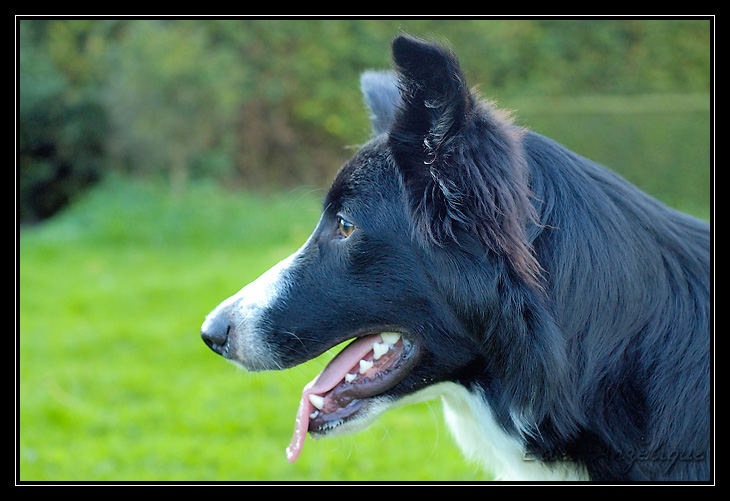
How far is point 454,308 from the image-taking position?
2.12 meters

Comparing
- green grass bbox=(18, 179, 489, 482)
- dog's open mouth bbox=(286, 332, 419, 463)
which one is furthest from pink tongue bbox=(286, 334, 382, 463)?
green grass bbox=(18, 179, 489, 482)

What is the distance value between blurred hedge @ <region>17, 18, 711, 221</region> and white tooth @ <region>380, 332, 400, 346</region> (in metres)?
8.49

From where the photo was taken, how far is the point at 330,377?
2.31 meters

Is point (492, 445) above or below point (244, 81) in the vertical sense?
below

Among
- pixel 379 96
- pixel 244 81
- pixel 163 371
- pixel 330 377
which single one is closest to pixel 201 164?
pixel 244 81

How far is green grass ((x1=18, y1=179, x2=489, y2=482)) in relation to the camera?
14.4 feet

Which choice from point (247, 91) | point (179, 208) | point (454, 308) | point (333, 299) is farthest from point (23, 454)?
point (247, 91)

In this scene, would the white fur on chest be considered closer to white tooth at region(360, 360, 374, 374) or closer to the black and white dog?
the black and white dog

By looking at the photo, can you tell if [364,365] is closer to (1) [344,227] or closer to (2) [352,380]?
(2) [352,380]

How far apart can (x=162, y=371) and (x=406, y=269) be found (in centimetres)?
427

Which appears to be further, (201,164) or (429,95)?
(201,164)

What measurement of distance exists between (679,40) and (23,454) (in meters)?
12.6

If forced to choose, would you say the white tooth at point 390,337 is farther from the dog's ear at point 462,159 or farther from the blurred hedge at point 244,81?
the blurred hedge at point 244,81
